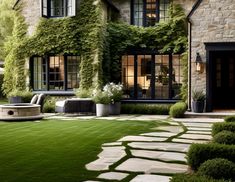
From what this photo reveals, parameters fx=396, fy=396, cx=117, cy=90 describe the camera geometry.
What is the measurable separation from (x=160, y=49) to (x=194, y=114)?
3.82 m

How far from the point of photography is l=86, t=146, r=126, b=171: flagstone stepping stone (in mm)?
6305

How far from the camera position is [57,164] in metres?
6.50

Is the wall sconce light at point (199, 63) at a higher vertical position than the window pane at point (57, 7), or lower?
lower

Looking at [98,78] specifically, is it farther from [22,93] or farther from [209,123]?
[209,123]

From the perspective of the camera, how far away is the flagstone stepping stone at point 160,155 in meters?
7.00

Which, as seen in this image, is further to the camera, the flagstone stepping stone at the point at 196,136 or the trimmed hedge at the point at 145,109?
the trimmed hedge at the point at 145,109

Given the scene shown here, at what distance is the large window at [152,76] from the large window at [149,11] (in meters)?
1.66

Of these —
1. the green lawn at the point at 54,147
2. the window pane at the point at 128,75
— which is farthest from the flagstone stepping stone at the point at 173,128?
the window pane at the point at 128,75

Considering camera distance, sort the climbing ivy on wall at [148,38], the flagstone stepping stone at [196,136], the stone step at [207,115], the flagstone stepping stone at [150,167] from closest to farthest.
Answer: the flagstone stepping stone at [150,167]
the flagstone stepping stone at [196,136]
the stone step at [207,115]
the climbing ivy on wall at [148,38]

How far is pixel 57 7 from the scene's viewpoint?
18609mm

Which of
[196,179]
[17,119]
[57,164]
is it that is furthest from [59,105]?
[196,179]

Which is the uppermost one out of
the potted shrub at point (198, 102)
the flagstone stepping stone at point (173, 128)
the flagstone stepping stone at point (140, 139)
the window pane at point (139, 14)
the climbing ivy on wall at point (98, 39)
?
the window pane at point (139, 14)

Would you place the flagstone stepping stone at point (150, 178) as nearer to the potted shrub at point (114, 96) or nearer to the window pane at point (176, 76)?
the potted shrub at point (114, 96)

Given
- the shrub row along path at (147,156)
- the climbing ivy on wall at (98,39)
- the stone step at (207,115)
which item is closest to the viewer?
the shrub row along path at (147,156)
